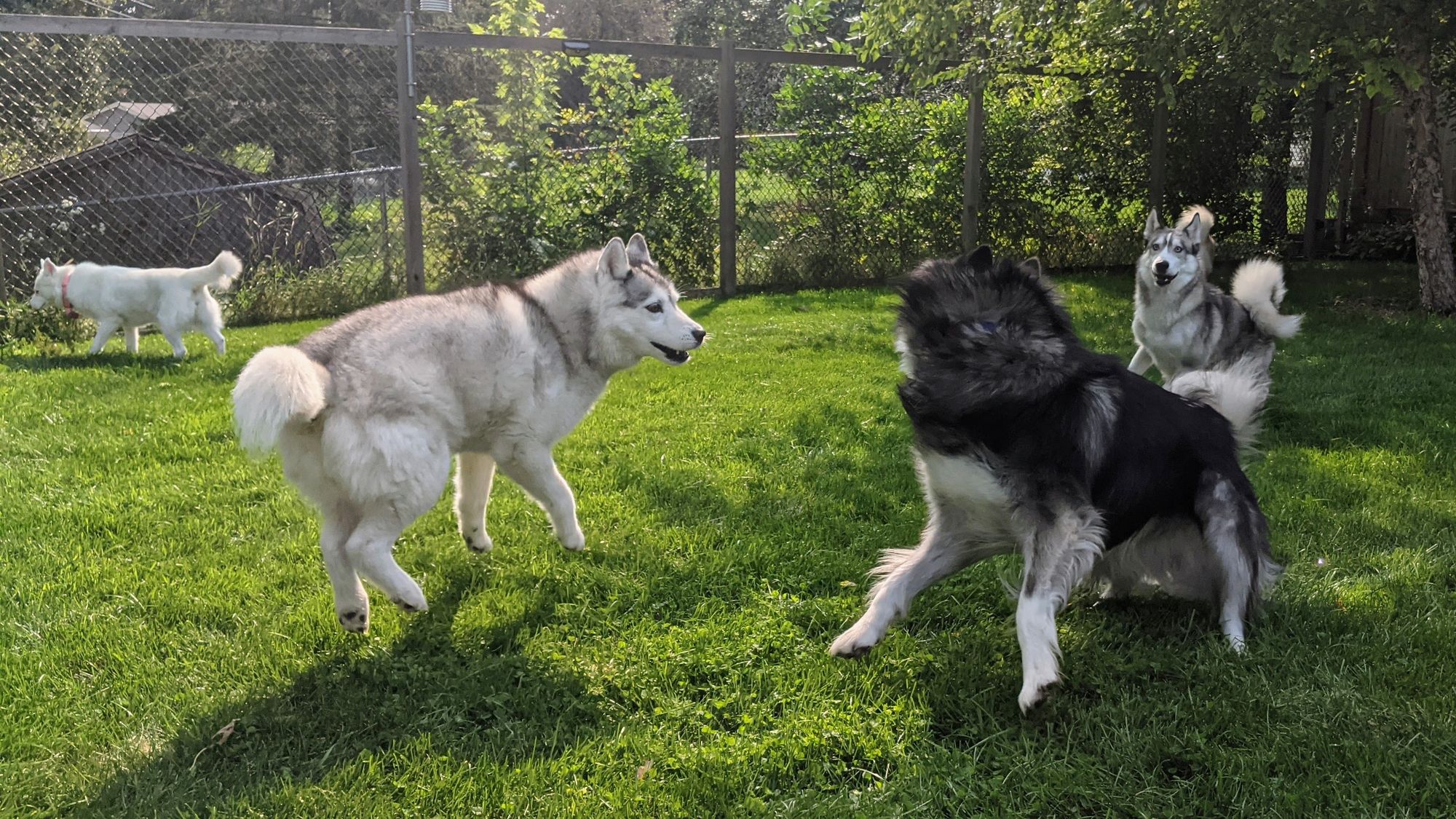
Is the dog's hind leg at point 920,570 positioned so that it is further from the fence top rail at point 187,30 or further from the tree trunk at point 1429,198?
the tree trunk at point 1429,198

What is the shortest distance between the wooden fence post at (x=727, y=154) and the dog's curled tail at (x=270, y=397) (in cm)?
731

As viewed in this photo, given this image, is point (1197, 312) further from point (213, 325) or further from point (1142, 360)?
point (213, 325)

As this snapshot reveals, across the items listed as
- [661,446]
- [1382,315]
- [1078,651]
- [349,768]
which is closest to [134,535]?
[349,768]

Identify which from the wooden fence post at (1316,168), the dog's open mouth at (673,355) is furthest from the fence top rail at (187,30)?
the wooden fence post at (1316,168)

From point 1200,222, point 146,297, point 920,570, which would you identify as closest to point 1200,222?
point 1200,222

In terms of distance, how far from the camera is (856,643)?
9.07 feet

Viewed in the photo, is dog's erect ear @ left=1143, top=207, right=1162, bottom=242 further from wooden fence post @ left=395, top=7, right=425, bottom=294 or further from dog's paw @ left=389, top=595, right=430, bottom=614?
wooden fence post @ left=395, top=7, right=425, bottom=294

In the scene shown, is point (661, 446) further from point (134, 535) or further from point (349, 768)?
point (349, 768)

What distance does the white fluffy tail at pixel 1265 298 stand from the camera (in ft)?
19.5

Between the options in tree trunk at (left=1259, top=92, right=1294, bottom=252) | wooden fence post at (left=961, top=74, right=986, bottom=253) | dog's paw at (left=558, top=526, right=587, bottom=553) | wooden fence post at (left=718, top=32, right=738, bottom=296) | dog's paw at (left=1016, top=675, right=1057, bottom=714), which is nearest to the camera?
dog's paw at (left=1016, top=675, right=1057, bottom=714)

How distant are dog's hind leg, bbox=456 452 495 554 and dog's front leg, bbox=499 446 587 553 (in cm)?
17

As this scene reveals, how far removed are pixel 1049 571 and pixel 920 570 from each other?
17.3 inches

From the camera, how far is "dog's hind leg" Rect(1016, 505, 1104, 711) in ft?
8.22

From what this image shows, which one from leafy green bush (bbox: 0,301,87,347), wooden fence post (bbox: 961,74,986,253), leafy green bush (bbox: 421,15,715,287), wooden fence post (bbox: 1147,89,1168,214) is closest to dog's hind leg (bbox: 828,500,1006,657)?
leafy green bush (bbox: 421,15,715,287)
